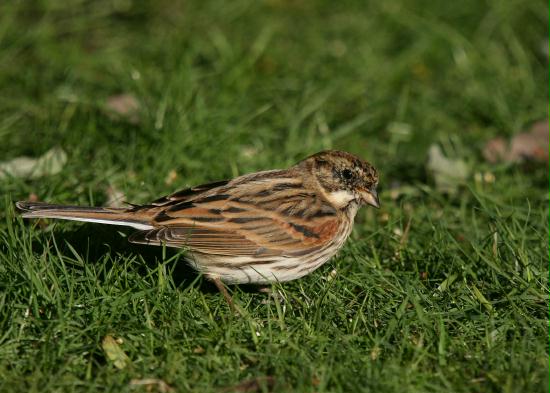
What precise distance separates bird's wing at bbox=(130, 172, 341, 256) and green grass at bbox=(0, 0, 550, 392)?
21 centimetres

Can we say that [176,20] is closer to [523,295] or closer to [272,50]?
[272,50]

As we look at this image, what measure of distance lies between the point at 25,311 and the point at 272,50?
4.99 metres

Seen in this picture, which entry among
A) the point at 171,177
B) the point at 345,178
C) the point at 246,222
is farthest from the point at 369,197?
the point at 171,177

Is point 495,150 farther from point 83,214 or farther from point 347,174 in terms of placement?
point 83,214

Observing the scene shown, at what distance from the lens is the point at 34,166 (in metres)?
6.48

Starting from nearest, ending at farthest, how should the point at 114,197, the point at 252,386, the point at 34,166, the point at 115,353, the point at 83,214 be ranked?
the point at 252,386, the point at 115,353, the point at 83,214, the point at 114,197, the point at 34,166

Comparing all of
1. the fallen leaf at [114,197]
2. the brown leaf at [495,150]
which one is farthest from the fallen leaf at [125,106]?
the brown leaf at [495,150]

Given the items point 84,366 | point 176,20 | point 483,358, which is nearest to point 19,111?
point 176,20

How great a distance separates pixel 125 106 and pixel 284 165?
1601 millimetres

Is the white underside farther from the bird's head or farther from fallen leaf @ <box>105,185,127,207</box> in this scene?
fallen leaf @ <box>105,185,127,207</box>

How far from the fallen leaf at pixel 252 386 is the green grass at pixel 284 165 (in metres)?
0.07

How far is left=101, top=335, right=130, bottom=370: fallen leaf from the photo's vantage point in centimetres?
454

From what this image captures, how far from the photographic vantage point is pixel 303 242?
541 centimetres

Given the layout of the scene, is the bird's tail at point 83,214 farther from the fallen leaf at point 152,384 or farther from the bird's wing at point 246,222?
the fallen leaf at point 152,384
